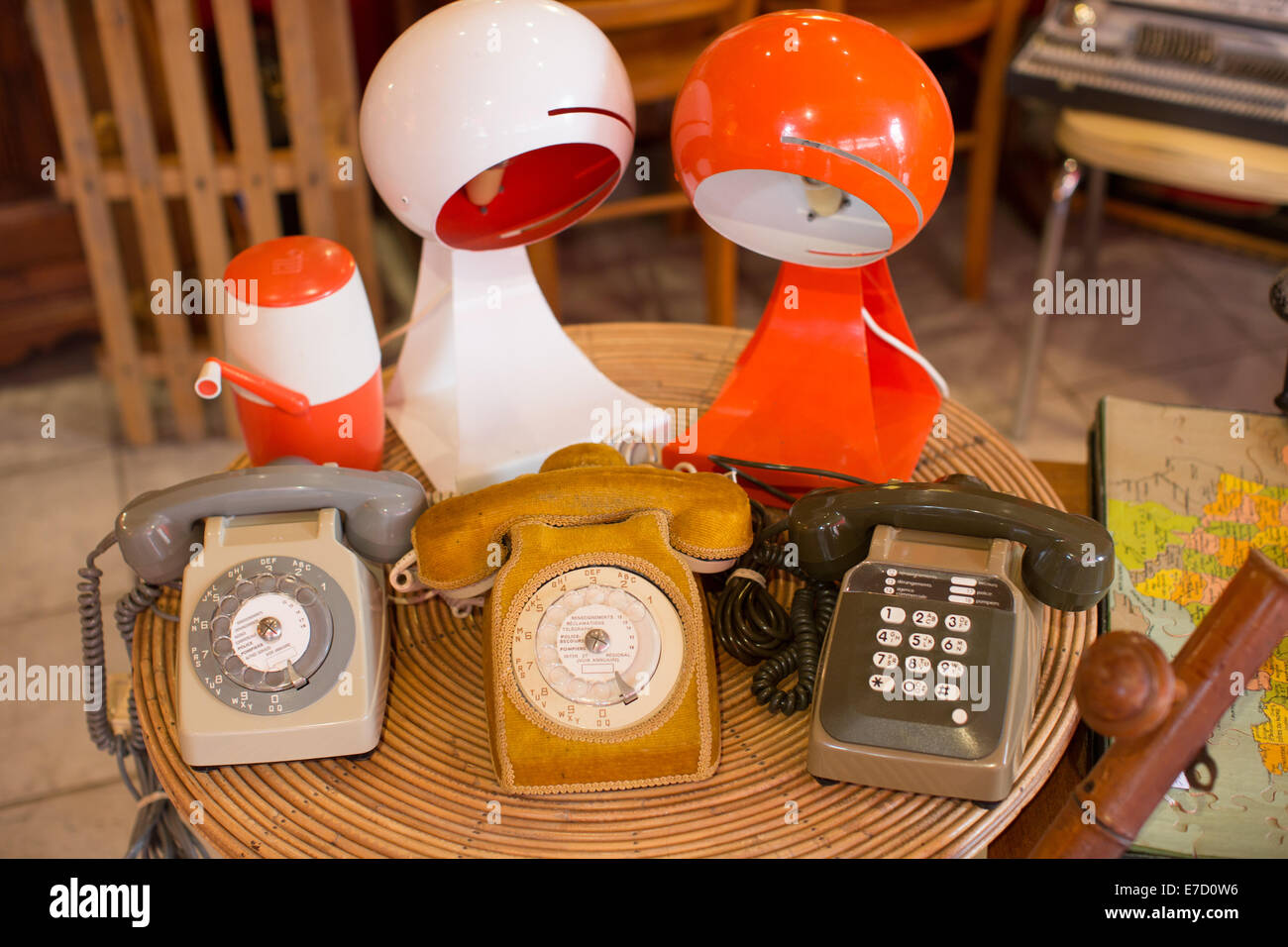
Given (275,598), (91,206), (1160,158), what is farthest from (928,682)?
(91,206)

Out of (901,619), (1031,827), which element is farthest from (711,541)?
(1031,827)

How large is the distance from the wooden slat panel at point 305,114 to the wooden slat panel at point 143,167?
20 centimetres

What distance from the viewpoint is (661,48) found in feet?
6.44

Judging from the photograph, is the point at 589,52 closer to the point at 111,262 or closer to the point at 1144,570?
the point at 1144,570

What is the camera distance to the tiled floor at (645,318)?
5.42 ft

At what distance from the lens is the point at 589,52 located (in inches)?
35.3

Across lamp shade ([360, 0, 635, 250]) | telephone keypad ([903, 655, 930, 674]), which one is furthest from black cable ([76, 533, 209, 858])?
telephone keypad ([903, 655, 930, 674])

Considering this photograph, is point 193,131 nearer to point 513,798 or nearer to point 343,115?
point 343,115

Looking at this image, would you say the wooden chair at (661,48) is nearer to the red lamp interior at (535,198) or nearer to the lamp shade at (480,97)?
the red lamp interior at (535,198)

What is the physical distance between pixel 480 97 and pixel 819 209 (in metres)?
0.26

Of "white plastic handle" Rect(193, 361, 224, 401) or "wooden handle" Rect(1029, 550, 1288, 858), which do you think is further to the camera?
"white plastic handle" Rect(193, 361, 224, 401)

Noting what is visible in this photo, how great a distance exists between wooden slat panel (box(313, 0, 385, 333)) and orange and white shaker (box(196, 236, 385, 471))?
2.91 feet

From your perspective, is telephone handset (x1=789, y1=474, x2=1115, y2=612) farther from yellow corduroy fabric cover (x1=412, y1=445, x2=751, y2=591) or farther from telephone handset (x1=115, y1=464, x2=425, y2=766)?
telephone handset (x1=115, y1=464, x2=425, y2=766)

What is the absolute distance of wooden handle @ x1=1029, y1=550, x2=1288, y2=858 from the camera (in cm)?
60
